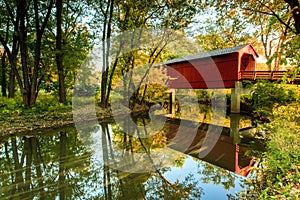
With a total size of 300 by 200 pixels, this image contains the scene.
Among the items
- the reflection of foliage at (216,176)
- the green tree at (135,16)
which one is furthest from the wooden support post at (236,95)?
the reflection of foliage at (216,176)

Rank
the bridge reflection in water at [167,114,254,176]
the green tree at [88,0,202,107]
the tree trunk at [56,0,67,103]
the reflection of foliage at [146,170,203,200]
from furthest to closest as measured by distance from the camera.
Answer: the green tree at [88,0,202,107], the tree trunk at [56,0,67,103], the bridge reflection in water at [167,114,254,176], the reflection of foliage at [146,170,203,200]

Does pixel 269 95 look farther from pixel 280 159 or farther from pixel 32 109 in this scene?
pixel 32 109

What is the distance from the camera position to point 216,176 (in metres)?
4.44

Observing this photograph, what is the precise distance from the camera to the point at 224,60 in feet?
44.9

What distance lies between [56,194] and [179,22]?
1183cm

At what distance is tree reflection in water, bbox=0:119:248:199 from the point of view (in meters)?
3.64

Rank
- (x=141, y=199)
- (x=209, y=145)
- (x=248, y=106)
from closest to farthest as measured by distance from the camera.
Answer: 1. (x=141, y=199)
2. (x=209, y=145)
3. (x=248, y=106)

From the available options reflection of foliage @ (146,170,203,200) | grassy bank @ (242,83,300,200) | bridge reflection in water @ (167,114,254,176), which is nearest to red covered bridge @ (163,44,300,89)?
bridge reflection in water @ (167,114,254,176)

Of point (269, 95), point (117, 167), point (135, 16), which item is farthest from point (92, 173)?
point (135, 16)

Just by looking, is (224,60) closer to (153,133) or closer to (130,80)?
(130,80)

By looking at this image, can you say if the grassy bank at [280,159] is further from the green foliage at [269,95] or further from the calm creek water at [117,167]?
the calm creek water at [117,167]

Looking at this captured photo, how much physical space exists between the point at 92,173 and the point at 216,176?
2.75 metres

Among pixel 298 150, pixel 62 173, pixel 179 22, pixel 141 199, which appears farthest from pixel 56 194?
pixel 179 22

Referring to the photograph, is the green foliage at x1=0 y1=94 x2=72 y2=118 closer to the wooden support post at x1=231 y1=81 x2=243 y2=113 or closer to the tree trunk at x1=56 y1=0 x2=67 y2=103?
the tree trunk at x1=56 y1=0 x2=67 y2=103
